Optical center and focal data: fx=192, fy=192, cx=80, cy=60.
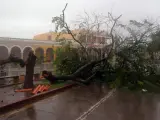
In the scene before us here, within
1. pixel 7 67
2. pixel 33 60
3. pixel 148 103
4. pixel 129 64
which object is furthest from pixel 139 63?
pixel 7 67

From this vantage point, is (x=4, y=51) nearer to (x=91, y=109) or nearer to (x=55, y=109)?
(x=55, y=109)

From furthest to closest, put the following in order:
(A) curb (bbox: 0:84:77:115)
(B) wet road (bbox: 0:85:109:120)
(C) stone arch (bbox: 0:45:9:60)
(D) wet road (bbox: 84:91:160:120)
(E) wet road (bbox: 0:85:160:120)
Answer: (C) stone arch (bbox: 0:45:9:60)
(A) curb (bbox: 0:84:77:115)
(D) wet road (bbox: 84:91:160:120)
(E) wet road (bbox: 0:85:160:120)
(B) wet road (bbox: 0:85:109:120)

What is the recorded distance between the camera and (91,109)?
21.8ft

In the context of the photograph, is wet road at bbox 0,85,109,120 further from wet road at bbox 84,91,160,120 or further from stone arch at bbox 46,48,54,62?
stone arch at bbox 46,48,54,62

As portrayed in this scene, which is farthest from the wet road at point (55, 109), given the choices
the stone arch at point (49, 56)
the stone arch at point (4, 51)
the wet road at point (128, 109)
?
the stone arch at point (4, 51)

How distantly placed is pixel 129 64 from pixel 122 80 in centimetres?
146

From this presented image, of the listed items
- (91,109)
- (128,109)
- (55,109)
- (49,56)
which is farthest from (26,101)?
(49,56)

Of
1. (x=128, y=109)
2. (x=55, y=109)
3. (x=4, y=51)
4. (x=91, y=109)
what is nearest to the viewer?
(x=55, y=109)

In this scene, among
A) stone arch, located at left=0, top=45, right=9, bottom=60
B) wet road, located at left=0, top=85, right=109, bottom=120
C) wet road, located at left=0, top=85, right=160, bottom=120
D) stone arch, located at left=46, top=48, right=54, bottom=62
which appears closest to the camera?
wet road, located at left=0, top=85, right=109, bottom=120

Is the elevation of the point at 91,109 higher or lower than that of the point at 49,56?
lower

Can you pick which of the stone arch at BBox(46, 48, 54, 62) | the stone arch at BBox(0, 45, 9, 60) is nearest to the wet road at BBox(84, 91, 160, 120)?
the stone arch at BBox(46, 48, 54, 62)

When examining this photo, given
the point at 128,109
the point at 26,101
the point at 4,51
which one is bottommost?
the point at 128,109

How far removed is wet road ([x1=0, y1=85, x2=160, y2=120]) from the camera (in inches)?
227

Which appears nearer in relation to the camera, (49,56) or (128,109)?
(128,109)
